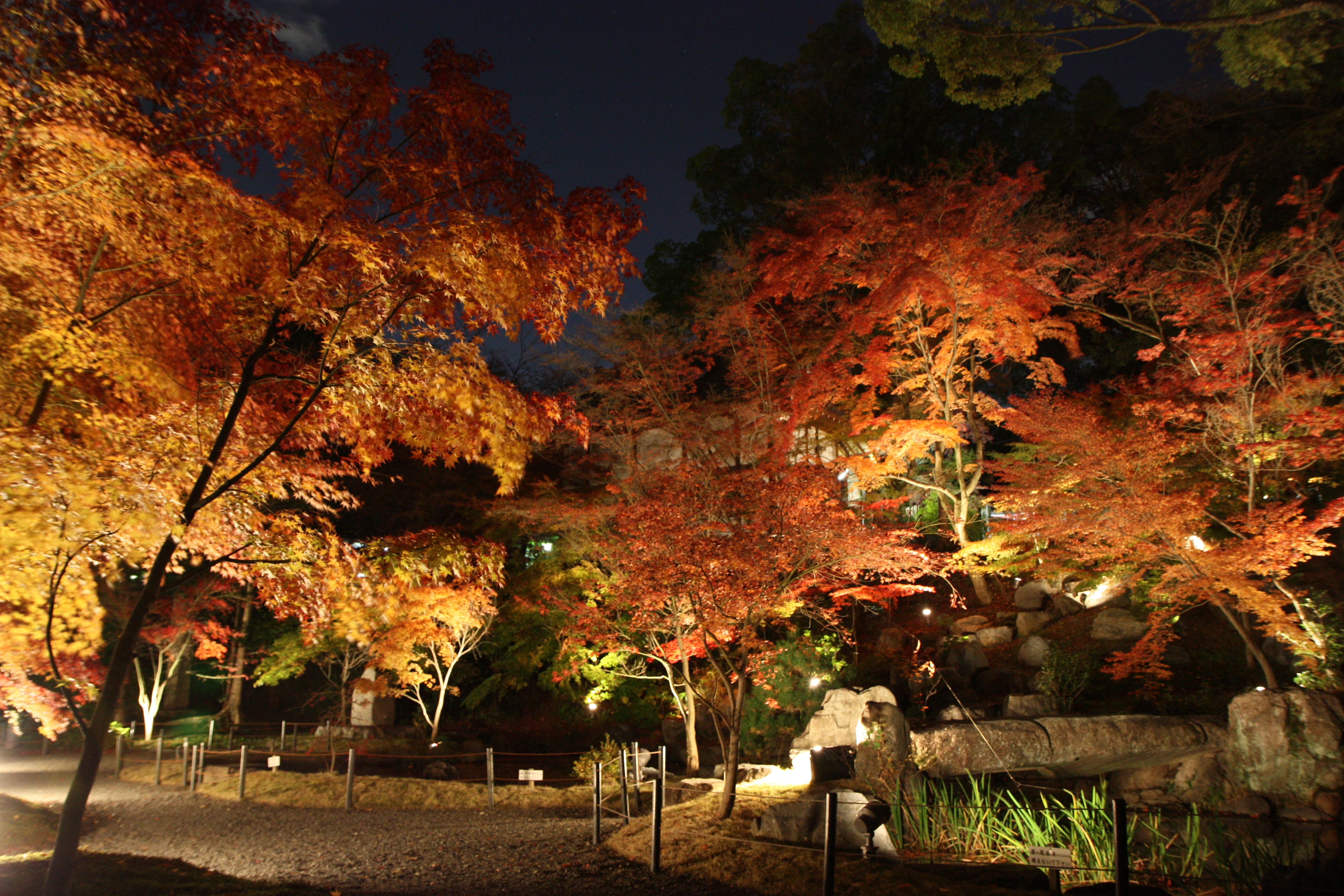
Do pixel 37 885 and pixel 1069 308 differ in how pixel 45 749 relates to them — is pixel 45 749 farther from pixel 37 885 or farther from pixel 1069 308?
pixel 1069 308

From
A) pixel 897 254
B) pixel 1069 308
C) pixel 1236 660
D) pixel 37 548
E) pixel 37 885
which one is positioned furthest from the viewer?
pixel 1069 308

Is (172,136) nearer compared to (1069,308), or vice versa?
(172,136)

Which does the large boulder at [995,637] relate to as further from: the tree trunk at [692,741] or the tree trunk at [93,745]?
the tree trunk at [93,745]

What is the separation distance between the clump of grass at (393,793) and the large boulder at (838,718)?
3780 mm

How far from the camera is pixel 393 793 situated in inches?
428

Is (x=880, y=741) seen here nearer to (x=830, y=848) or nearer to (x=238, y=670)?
(x=830, y=848)

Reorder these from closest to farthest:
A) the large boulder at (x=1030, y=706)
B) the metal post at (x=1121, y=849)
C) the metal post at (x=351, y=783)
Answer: the metal post at (x=1121, y=849) < the metal post at (x=351, y=783) < the large boulder at (x=1030, y=706)

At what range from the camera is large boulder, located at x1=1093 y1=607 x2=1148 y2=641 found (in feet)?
39.8

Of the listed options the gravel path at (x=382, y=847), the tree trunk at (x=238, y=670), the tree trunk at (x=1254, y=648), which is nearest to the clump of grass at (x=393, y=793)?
the gravel path at (x=382, y=847)

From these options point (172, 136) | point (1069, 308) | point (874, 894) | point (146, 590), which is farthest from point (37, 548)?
point (1069, 308)

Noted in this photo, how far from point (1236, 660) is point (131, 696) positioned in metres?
26.6

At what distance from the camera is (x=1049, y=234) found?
12.7m

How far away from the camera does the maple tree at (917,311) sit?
12977 millimetres

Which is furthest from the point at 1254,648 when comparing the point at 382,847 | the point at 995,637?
the point at 382,847
